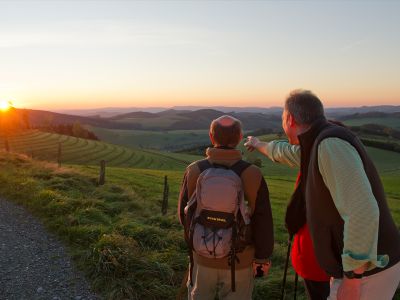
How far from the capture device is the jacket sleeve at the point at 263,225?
341 cm

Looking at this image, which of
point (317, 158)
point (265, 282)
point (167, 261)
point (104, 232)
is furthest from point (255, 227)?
point (104, 232)

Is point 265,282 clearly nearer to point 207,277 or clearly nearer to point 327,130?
point 207,277

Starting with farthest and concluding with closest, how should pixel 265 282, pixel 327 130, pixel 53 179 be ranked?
1. pixel 53 179
2. pixel 265 282
3. pixel 327 130

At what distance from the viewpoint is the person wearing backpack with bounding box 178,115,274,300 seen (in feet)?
10.5

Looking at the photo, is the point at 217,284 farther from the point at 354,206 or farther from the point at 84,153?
the point at 84,153

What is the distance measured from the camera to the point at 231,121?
11.1ft

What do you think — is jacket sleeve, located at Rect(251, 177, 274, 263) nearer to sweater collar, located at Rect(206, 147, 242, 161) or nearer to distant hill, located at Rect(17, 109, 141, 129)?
sweater collar, located at Rect(206, 147, 242, 161)

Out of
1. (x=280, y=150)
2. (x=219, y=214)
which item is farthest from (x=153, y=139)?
(x=219, y=214)

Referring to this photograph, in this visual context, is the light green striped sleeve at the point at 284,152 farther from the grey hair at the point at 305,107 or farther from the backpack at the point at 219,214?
the grey hair at the point at 305,107

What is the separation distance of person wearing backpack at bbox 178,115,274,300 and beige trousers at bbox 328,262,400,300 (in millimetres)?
921

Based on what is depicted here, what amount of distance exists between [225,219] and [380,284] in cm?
120

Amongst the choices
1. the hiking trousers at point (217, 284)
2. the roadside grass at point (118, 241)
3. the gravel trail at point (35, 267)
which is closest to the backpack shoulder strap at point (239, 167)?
the hiking trousers at point (217, 284)

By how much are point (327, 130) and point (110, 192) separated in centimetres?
1037

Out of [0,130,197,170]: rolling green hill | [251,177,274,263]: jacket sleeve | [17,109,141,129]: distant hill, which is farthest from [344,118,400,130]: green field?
[251,177,274,263]: jacket sleeve
